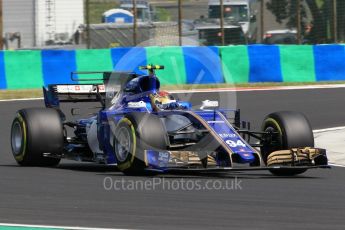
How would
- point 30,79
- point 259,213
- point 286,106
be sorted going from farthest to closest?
point 30,79 → point 286,106 → point 259,213

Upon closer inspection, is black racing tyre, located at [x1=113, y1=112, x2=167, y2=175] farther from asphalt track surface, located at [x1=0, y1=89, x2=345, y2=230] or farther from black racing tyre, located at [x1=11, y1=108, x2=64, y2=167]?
black racing tyre, located at [x1=11, y1=108, x2=64, y2=167]

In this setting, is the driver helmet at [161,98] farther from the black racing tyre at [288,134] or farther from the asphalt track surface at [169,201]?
the black racing tyre at [288,134]

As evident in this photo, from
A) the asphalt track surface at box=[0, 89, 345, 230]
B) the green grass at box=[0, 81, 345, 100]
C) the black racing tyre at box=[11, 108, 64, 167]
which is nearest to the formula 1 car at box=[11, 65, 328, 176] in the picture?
the black racing tyre at box=[11, 108, 64, 167]

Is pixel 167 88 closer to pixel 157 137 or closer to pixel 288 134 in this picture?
pixel 288 134

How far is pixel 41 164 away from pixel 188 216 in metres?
4.59

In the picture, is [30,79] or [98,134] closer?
[98,134]

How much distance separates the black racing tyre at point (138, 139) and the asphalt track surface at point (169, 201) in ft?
0.53

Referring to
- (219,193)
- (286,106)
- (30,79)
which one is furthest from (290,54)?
(219,193)

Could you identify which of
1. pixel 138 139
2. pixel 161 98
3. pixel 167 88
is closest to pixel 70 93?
pixel 161 98

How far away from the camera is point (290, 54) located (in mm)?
27312

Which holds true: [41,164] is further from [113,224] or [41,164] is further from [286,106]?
[286,106]

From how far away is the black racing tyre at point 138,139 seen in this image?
11.3 meters

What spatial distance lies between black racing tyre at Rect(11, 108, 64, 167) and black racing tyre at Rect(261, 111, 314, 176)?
8.75 ft

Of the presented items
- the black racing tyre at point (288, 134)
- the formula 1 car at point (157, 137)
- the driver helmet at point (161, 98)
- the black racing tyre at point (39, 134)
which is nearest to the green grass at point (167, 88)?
the formula 1 car at point (157, 137)
